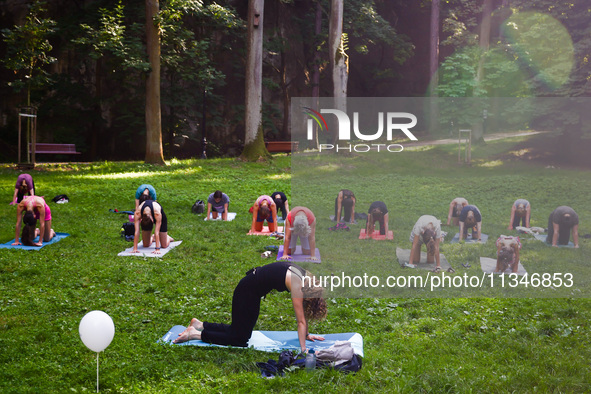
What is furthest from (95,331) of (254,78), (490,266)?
(254,78)

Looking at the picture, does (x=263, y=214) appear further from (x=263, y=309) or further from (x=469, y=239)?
(x=263, y=309)

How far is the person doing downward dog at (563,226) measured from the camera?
12.4 meters

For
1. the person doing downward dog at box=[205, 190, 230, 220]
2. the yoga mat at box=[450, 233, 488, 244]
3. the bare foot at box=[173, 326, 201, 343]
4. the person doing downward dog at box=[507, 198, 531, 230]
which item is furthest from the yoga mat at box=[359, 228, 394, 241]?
the bare foot at box=[173, 326, 201, 343]

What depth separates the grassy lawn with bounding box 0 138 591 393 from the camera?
6.19m

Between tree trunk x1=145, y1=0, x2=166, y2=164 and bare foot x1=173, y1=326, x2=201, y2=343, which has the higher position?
tree trunk x1=145, y1=0, x2=166, y2=164

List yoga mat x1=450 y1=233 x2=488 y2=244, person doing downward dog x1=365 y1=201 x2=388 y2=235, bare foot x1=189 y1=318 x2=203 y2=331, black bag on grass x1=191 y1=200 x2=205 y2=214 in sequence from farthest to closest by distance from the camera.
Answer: black bag on grass x1=191 y1=200 x2=205 y2=214 < person doing downward dog x1=365 y1=201 x2=388 y2=235 < yoga mat x1=450 y1=233 x2=488 y2=244 < bare foot x1=189 y1=318 x2=203 y2=331

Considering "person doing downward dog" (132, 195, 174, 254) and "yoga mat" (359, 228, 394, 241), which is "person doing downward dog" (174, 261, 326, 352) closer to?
"person doing downward dog" (132, 195, 174, 254)

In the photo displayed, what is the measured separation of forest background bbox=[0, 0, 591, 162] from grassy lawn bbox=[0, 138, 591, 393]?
6307 millimetres

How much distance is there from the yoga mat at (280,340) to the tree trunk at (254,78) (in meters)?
16.8

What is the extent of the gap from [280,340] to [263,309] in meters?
1.32

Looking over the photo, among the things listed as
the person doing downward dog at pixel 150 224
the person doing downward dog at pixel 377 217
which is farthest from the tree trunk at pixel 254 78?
the person doing downward dog at pixel 150 224

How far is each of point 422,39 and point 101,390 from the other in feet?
121

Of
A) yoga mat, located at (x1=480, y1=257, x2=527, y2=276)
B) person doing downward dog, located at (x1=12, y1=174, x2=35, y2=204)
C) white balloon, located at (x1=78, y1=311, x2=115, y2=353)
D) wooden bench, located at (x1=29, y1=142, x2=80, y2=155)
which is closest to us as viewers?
white balloon, located at (x1=78, y1=311, x2=115, y2=353)

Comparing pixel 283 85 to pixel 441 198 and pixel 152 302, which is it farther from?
pixel 152 302
